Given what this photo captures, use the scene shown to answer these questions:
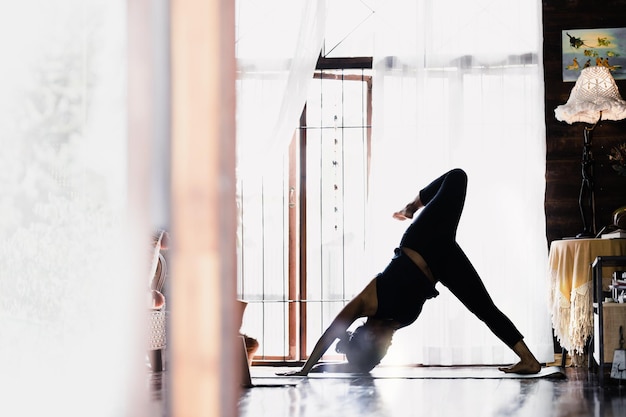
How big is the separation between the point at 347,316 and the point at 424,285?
1.38ft

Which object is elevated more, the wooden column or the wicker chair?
the wooden column

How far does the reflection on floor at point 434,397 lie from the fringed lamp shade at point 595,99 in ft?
5.03

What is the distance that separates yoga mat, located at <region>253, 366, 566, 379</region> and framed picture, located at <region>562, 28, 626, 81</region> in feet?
6.61

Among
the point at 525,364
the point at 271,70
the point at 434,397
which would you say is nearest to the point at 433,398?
the point at 434,397

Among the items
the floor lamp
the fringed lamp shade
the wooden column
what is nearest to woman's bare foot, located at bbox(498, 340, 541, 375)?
the floor lamp

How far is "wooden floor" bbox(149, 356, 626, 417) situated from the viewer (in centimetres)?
319

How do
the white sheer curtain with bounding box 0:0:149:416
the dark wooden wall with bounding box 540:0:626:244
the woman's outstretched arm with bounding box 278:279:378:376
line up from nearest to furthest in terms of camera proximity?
1. the white sheer curtain with bounding box 0:0:149:416
2. the woman's outstretched arm with bounding box 278:279:378:376
3. the dark wooden wall with bounding box 540:0:626:244

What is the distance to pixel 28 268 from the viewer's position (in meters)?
1.32

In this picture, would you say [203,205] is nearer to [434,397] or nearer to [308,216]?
[434,397]

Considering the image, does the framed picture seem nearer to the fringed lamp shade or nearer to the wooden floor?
the fringed lamp shade

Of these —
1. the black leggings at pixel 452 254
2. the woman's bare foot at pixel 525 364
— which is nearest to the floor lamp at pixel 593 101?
the woman's bare foot at pixel 525 364

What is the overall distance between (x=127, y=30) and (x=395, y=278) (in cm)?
371

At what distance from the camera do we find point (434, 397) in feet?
12.2

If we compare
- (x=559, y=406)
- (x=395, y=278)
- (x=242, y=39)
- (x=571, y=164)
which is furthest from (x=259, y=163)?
(x=559, y=406)
